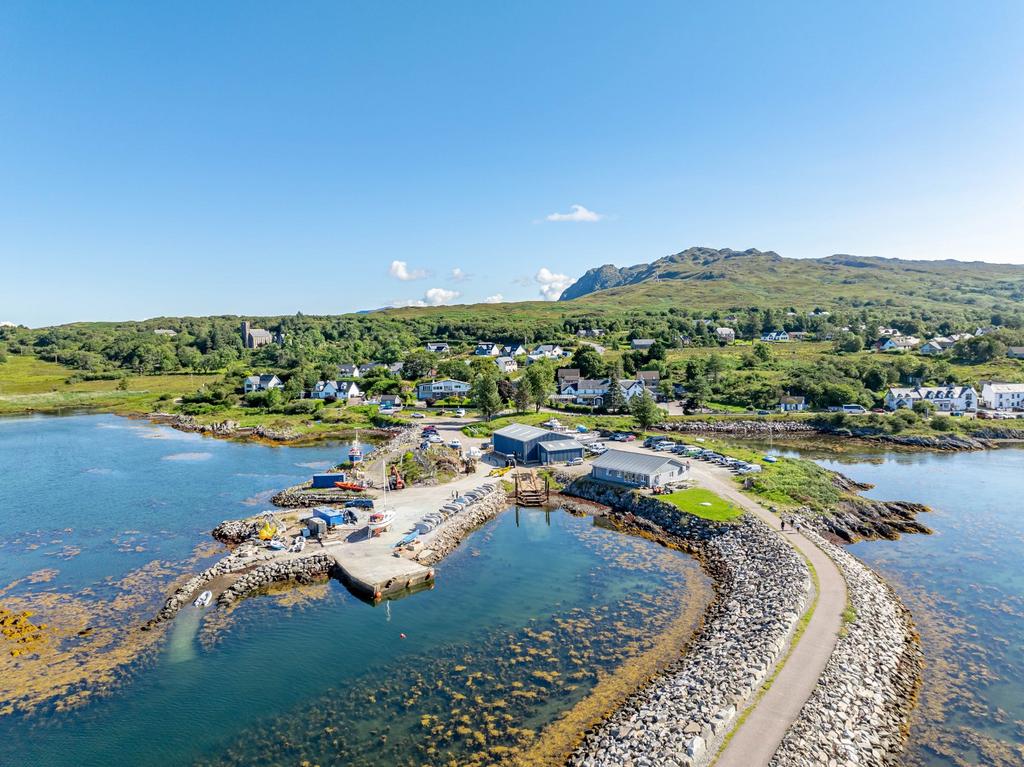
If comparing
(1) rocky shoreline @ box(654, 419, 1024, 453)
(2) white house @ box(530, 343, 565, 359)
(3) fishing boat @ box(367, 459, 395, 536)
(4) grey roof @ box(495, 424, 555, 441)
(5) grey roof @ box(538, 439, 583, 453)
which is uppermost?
(2) white house @ box(530, 343, 565, 359)

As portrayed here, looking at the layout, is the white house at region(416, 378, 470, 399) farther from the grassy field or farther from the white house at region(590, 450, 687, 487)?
the white house at region(590, 450, 687, 487)

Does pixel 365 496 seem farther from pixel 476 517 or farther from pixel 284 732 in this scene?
pixel 284 732

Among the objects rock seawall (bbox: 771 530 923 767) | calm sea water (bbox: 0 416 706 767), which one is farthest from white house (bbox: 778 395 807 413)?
rock seawall (bbox: 771 530 923 767)

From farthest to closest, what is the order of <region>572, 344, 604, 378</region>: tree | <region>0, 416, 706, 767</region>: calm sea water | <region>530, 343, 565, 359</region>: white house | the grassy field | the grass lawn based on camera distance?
<region>530, 343, 565, 359</region>: white house → the grassy field → <region>572, 344, 604, 378</region>: tree → the grass lawn → <region>0, 416, 706, 767</region>: calm sea water

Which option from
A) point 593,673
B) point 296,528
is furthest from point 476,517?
point 593,673

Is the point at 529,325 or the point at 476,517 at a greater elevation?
the point at 529,325

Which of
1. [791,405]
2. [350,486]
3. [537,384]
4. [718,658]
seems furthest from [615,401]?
[718,658]
